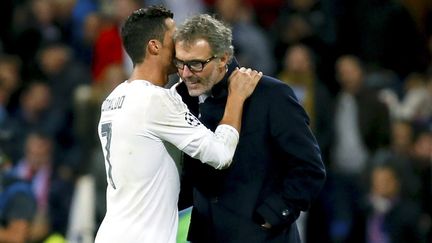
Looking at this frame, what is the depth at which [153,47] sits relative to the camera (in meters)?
6.48

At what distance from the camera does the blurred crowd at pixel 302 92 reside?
11.5 m

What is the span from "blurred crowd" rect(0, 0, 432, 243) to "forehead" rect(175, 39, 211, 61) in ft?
13.9

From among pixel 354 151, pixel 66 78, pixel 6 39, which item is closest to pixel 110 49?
pixel 66 78

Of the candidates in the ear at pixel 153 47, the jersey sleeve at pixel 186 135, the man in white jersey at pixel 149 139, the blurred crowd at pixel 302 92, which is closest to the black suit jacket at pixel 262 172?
the man in white jersey at pixel 149 139

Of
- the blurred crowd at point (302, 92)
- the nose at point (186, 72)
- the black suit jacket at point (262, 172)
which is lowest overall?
the blurred crowd at point (302, 92)

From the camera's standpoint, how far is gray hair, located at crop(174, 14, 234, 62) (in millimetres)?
6395

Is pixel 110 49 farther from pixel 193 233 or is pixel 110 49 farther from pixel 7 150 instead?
pixel 193 233

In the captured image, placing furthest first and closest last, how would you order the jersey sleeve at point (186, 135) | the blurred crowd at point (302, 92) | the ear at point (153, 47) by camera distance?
1. the blurred crowd at point (302, 92)
2. the ear at point (153, 47)
3. the jersey sleeve at point (186, 135)

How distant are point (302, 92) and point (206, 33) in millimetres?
5956

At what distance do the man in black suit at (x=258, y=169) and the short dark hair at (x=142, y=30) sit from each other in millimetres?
178

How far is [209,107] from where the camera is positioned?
6715 millimetres

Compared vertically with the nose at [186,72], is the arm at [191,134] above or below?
below

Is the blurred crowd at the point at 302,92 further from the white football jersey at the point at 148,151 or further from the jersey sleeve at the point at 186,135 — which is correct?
the jersey sleeve at the point at 186,135

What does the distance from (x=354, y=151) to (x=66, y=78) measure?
9.82 feet
